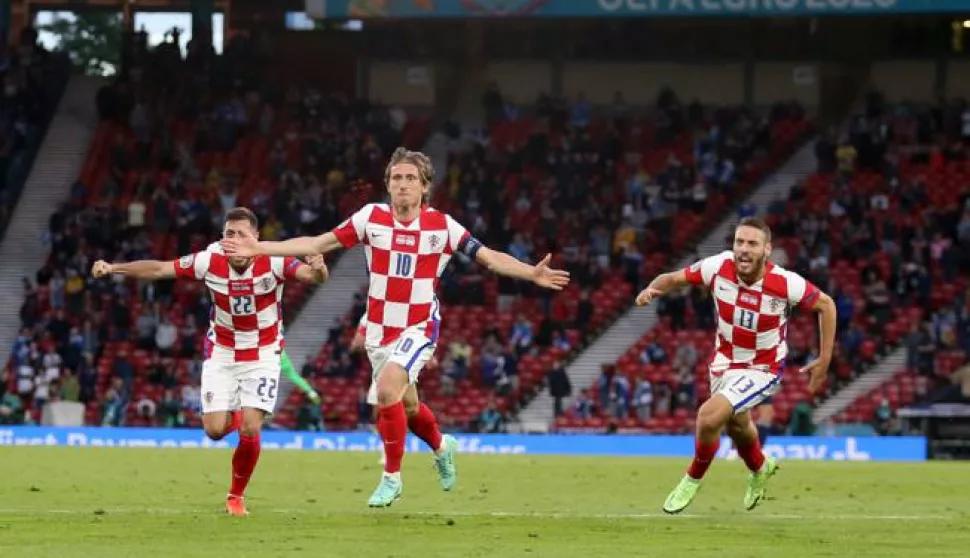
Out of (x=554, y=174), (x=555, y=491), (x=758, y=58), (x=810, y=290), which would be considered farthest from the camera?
(x=758, y=58)

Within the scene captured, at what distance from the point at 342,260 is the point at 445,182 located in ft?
9.65

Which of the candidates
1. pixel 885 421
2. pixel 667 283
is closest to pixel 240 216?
pixel 667 283

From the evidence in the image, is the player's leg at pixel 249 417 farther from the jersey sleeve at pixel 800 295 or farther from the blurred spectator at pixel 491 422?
the blurred spectator at pixel 491 422

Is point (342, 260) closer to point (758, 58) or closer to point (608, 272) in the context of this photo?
point (608, 272)

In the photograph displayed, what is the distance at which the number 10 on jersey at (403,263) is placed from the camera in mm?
15461

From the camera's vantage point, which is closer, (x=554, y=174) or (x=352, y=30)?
(x=554, y=174)

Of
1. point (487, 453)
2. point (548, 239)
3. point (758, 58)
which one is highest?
point (758, 58)

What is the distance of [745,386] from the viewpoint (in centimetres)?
1631

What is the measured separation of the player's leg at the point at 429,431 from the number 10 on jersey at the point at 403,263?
104 centimetres

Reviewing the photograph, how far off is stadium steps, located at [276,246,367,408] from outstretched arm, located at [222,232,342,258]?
24947mm

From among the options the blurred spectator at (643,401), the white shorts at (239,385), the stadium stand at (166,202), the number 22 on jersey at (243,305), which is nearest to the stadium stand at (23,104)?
the stadium stand at (166,202)

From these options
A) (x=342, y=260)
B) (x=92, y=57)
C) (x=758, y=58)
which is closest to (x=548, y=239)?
(x=342, y=260)

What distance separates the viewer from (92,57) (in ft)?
278

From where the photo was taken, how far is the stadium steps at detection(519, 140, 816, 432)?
39.0 metres
